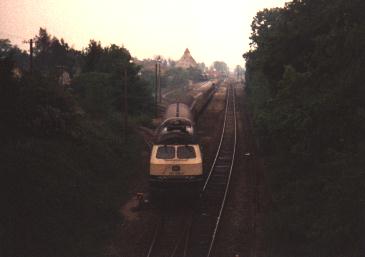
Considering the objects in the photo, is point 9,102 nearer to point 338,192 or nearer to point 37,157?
point 37,157

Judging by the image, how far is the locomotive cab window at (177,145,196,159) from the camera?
17.6m

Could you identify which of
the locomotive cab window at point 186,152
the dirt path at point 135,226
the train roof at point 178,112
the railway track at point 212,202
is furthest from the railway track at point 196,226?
the train roof at point 178,112

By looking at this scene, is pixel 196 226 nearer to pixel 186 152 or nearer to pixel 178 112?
pixel 186 152

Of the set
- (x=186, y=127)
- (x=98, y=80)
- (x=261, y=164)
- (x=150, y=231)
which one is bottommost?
(x=150, y=231)

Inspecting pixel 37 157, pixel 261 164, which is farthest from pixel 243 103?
pixel 37 157

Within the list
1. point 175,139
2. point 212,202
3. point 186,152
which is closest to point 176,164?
point 186,152

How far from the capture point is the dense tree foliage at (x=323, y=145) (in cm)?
1161

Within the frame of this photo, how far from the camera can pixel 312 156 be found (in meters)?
16.1

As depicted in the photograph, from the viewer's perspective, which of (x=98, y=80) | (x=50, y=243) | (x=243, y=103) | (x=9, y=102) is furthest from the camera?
(x=243, y=103)

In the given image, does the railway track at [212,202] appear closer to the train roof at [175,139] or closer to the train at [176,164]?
the train at [176,164]

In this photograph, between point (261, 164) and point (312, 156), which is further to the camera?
point (261, 164)

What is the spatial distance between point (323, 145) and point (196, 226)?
19.3ft

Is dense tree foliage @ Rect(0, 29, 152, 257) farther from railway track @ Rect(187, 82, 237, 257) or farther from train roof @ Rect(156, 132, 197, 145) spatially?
train roof @ Rect(156, 132, 197, 145)

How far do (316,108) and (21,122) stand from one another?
523 inches
